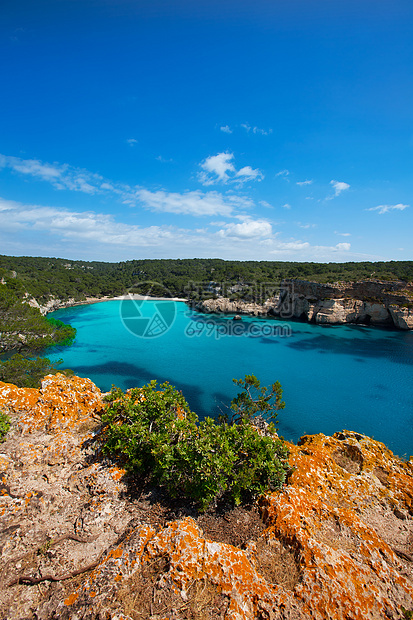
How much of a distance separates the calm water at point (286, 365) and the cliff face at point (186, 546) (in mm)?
10884

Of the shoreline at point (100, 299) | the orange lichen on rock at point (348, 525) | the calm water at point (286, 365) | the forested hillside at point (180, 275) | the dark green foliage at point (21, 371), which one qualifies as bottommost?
the calm water at point (286, 365)

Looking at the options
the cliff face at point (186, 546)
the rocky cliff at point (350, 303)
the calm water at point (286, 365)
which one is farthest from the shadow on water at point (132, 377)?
the rocky cliff at point (350, 303)

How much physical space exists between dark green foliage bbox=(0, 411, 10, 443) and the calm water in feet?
37.9

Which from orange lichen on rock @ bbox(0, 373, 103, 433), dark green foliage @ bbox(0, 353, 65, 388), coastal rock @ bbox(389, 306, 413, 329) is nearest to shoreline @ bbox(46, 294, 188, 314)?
dark green foliage @ bbox(0, 353, 65, 388)

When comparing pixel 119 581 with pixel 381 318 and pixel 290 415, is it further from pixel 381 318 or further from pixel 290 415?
pixel 381 318

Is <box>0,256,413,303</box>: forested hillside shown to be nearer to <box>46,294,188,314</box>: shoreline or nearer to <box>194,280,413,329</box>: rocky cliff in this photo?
<box>46,294,188,314</box>: shoreline

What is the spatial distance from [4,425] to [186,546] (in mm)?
4862

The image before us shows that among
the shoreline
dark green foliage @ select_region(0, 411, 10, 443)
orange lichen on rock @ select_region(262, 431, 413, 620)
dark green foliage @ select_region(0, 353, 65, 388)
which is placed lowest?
the shoreline

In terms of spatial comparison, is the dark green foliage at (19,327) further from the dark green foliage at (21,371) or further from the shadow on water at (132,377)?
the shadow on water at (132,377)

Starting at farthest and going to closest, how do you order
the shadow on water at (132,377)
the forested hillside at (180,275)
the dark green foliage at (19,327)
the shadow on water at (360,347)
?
the forested hillside at (180,275) < the shadow on water at (360,347) < the shadow on water at (132,377) < the dark green foliage at (19,327)

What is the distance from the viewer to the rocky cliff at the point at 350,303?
4881cm

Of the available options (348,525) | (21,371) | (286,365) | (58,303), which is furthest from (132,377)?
(58,303)

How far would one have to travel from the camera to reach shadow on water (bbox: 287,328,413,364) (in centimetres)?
3525

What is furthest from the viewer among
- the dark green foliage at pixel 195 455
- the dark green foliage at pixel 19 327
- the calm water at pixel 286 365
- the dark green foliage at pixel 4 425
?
the calm water at pixel 286 365
